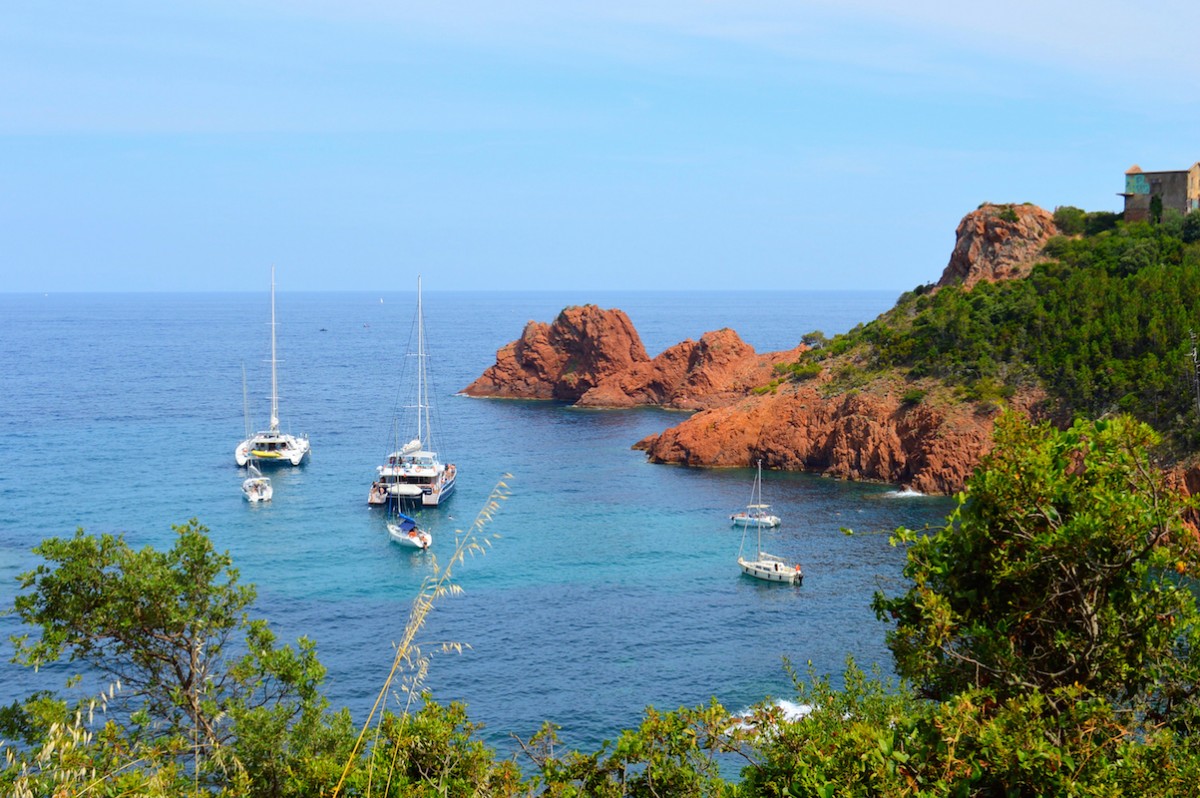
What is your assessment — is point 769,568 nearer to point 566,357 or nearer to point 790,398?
point 790,398

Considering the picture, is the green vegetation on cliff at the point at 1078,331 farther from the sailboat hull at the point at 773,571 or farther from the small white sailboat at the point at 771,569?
the sailboat hull at the point at 773,571

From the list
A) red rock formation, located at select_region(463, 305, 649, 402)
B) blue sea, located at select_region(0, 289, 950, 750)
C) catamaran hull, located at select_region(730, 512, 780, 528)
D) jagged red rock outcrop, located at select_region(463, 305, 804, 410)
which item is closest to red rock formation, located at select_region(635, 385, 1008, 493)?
blue sea, located at select_region(0, 289, 950, 750)

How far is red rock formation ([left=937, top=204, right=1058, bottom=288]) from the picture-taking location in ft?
290

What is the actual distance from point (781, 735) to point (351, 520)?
53924 mm

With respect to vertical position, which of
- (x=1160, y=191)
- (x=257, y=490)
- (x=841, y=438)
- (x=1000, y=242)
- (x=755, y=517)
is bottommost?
(x=755, y=517)

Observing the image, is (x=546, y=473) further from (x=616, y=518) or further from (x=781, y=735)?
(x=781, y=735)

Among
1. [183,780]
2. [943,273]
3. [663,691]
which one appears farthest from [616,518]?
[183,780]

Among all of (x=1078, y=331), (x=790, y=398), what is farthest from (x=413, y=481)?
(x=1078, y=331)

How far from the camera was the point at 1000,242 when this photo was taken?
89.2 meters

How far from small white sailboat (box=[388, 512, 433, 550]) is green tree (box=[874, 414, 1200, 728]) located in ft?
143

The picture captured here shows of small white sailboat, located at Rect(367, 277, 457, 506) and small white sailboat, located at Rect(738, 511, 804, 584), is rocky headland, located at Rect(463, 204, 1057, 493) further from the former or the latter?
small white sailboat, located at Rect(367, 277, 457, 506)

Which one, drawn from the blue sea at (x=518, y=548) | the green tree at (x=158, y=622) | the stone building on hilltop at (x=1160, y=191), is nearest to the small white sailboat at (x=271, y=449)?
the blue sea at (x=518, y=548)

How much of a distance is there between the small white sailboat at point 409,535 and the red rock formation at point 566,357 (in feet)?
204

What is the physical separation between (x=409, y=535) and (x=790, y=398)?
36.8 metres
